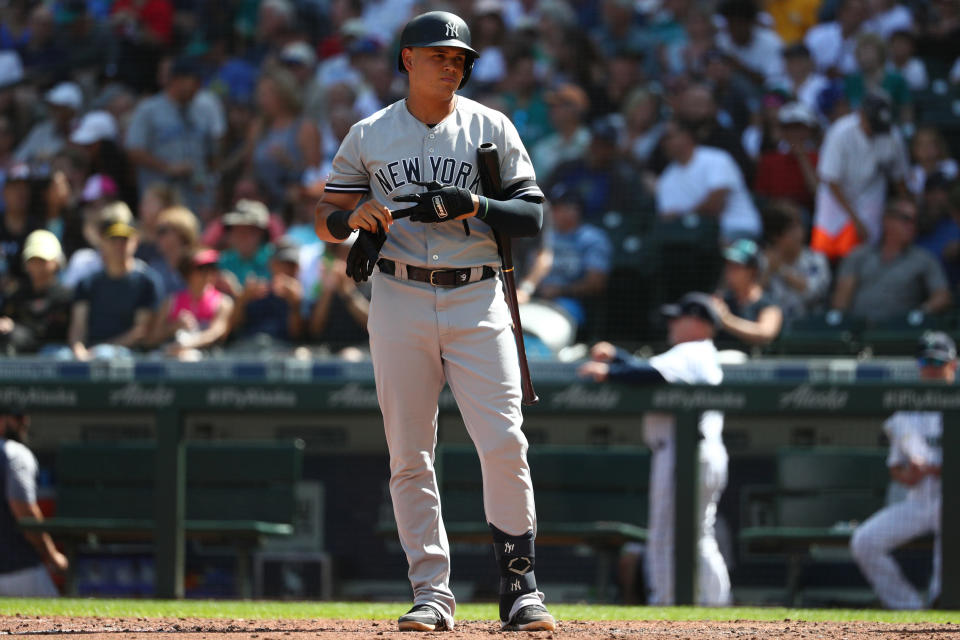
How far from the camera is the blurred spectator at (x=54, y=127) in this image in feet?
39.0

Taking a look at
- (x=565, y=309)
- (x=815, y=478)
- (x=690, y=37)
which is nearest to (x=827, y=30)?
(x=690, y=37)

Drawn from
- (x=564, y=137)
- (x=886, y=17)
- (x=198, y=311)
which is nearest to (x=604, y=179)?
(x=564, y=137)

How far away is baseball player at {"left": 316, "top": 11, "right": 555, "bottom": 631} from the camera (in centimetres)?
401

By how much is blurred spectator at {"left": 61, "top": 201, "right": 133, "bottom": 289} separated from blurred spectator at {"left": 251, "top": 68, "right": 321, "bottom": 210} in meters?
1.15

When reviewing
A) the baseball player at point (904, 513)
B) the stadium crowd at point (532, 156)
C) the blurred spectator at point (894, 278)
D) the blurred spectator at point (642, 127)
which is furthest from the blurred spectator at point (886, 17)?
the baseball player at point (904, 513)

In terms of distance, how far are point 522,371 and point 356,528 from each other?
3486 mm

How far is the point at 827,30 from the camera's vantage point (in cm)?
1076

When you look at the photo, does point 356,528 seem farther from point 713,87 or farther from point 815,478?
point 713,87

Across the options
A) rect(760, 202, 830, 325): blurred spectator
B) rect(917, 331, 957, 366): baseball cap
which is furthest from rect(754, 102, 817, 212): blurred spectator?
rect(917, 331, 957, 366): baseball cap

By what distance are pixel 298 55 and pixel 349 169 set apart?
7.66 m

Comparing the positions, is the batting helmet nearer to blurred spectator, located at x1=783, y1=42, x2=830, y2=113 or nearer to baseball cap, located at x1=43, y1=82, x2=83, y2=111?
blurred spectator, located at x1=783, y1=42, x2=830, y2=113

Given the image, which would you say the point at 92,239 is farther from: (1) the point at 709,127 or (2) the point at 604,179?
(1) the point at 709,127

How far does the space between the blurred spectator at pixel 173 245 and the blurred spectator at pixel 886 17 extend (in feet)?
16.5

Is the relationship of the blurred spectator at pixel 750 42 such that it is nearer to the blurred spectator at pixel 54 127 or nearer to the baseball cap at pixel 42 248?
the baseball cap at pixel 42 248
